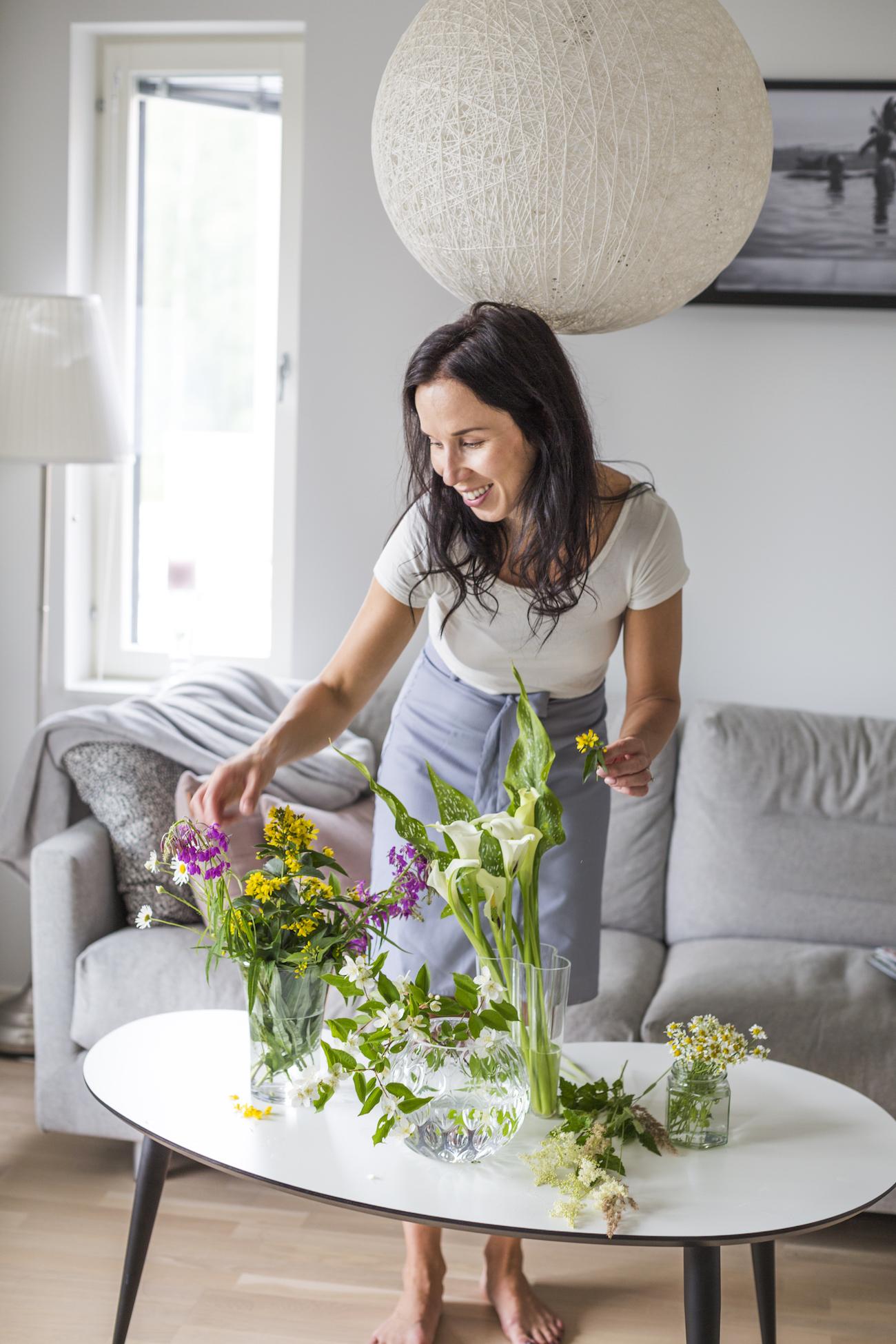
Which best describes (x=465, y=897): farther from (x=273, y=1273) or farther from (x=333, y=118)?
(x=333, y=118)

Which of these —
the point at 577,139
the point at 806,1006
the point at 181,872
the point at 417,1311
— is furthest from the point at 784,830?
the point at 577,139

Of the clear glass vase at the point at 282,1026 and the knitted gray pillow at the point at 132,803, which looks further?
the knitted gray pillow at the point at 132,803

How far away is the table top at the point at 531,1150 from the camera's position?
1221mm

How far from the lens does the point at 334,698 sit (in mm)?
1677

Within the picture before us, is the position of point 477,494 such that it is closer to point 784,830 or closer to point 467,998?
point 467,998

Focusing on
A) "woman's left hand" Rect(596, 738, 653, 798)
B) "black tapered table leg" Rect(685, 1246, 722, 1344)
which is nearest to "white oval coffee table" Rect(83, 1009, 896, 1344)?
"black tapered table leg" Rect(685, 1246, 722, 1344)

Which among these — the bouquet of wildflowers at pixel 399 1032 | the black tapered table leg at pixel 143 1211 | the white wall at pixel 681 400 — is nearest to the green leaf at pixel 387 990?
the bouquet of wildflowers at pixel 399 1032

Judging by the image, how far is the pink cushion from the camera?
2.28 m

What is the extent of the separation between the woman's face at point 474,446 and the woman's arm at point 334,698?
275mm

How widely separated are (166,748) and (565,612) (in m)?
1.04

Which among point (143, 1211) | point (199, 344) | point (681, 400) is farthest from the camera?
point (199, 344)

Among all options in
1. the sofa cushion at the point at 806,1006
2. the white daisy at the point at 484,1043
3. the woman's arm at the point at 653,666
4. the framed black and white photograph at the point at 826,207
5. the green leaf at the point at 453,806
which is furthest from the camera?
the framed black and white photograph at the point at 826,207

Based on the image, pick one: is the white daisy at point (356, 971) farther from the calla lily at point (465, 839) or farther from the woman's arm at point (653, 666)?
the woman's arm at point (653, 666)

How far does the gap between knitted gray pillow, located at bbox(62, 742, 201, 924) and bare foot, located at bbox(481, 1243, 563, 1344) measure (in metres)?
0.82
